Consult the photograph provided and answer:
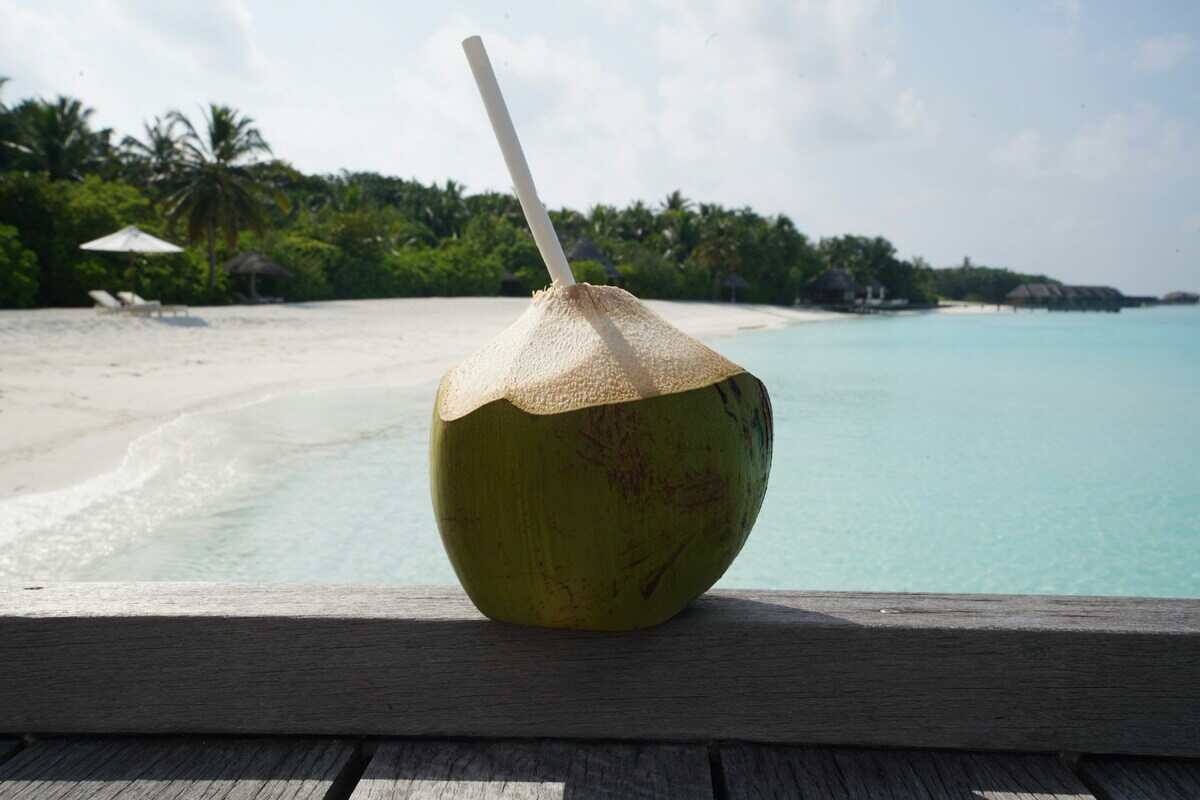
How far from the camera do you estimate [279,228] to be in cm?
3288

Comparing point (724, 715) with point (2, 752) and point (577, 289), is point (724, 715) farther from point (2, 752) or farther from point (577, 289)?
point (2, 752)

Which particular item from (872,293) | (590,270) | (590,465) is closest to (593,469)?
(590,465)

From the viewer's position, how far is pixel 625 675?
0.92 metres

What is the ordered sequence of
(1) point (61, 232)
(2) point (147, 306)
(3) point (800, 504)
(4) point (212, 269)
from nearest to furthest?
1. (3) point (800, 504)
2. (2) point (147, 306)
3. (1) point (61, 232)
4. (4) point (212, 269)

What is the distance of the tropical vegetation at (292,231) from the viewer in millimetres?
21109

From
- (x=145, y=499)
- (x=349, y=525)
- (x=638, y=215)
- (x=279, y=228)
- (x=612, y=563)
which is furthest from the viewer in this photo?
(x=638, y=215)

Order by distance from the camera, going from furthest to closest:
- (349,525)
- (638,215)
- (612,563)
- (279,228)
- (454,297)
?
1. (638,215)
2. (279,228)
3. (454,297)
4. (349,525)
5. (612,563)

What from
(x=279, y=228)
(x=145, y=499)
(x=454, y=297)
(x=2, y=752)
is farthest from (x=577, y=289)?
(x=279, y=228)

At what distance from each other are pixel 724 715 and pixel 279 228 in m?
35.2

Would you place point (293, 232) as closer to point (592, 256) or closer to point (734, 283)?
point (592, 256)

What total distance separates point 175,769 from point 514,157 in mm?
779

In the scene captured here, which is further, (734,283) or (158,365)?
(734,283)

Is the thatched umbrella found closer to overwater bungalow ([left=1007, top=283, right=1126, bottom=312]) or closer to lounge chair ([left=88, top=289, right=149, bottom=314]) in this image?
lounge chair ([left=88, top=289, right=149, bottom=314])

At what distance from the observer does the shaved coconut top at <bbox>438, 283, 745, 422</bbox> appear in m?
0.84
